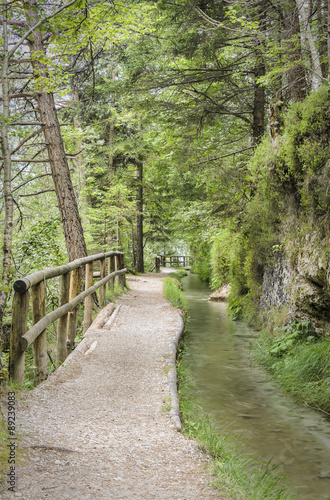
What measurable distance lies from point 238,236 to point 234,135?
440cm

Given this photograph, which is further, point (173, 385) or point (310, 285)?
point (310, 285)

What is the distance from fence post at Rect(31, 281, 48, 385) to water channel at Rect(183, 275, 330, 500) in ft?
7.58

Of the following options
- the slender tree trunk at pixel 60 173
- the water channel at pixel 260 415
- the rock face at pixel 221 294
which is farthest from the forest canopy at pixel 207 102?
the water channel at pixel 260 415

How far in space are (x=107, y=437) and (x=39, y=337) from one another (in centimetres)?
157

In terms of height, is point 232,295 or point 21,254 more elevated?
point 21,254

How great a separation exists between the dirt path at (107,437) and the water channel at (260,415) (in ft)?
3.85

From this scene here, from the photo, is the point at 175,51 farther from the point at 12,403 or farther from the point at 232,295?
the point at 12,403

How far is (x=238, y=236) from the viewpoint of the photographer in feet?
34.8

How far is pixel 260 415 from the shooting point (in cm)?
560

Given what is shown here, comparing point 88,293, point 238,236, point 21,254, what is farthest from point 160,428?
point 238,236

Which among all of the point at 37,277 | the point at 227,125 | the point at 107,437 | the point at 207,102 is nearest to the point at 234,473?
the point at 107,437

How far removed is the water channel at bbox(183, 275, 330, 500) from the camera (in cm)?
426

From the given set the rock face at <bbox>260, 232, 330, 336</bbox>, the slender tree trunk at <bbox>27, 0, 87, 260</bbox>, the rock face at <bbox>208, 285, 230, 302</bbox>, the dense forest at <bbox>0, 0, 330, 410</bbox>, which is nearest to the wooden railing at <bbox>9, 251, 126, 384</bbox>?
the dense forest at <bbox>0, 0, 330, 410</bbox>

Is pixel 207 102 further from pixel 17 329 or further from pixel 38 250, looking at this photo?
pixel 17 329
